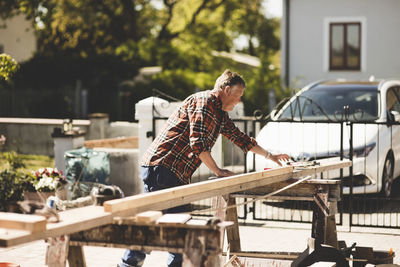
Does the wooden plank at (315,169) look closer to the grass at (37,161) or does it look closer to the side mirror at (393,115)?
the side mirror at (393,115)

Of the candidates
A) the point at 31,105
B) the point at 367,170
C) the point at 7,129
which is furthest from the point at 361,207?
the point at 31,105

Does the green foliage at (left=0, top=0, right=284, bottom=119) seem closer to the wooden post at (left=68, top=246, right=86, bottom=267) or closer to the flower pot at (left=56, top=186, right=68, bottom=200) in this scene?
the flower pot at (left=56, top=186, right=68, bottom=200)

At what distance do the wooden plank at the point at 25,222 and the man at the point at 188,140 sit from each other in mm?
1890

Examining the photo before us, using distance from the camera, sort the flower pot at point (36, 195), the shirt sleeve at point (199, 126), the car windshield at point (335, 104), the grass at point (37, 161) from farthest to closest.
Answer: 1. the grass at point (37, 161)
2. the car windshield at point (335, 104)
3. the flower pot at point (36, 195)
4. the shirt sleeve at point (199, 126)

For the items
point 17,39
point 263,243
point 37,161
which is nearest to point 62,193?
point 263,243

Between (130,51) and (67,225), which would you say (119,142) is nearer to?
(67,225)

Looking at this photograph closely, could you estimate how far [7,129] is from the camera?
17.3m

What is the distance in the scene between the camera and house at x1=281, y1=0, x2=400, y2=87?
21.5 meters

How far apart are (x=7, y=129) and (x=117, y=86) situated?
8269 millimetres

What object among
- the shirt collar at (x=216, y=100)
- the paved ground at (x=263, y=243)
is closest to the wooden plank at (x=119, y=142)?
the paved ground at (x=263, y=243)

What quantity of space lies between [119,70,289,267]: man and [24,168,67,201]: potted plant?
374 cm

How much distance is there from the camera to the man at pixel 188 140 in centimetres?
526

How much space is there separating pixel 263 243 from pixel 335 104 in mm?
4342

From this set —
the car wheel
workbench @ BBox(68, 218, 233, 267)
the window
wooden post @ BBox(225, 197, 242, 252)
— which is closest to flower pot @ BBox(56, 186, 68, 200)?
wooden post @ BBox(225, 197, 242, 252)
